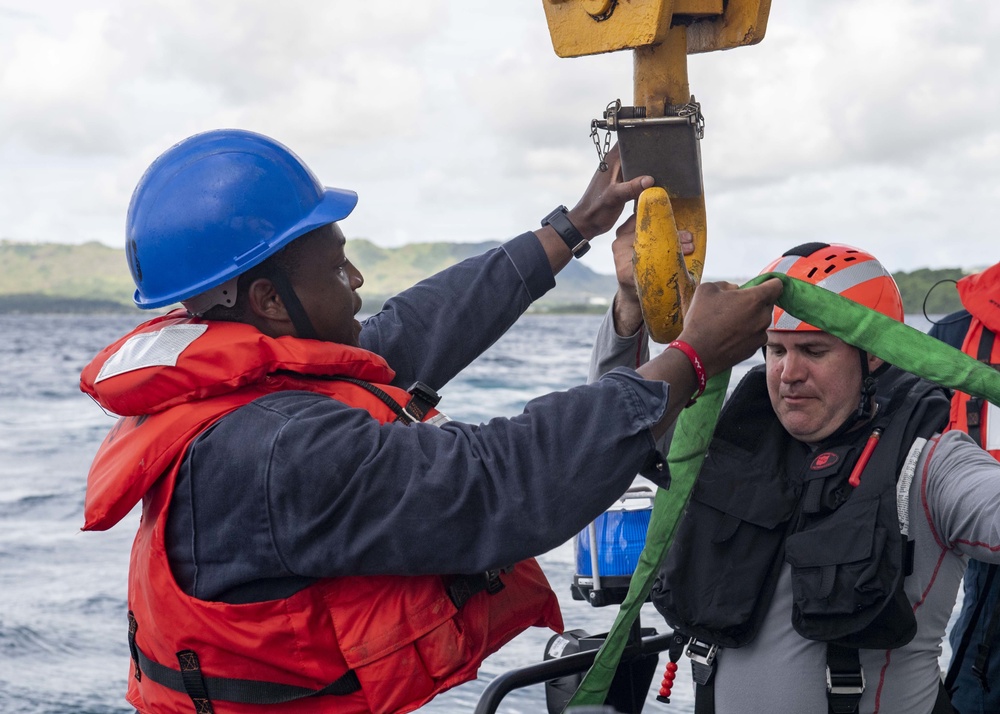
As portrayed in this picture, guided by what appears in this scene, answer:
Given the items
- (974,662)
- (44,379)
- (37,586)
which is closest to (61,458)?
(37,586)

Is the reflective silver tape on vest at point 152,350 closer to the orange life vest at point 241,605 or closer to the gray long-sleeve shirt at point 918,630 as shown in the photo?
the orange life vest at point 241,605

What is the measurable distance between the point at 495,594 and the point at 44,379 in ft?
116

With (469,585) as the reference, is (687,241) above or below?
above

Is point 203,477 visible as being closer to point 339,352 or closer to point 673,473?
point 339,352

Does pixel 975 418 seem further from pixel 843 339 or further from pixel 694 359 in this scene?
pixel 694 359

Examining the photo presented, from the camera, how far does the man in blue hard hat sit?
1.93 metres

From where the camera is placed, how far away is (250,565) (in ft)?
6.59

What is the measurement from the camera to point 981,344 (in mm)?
3938

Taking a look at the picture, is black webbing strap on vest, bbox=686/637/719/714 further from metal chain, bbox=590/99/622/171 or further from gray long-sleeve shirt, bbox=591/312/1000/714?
metal chain, bbox=590/99/622/171

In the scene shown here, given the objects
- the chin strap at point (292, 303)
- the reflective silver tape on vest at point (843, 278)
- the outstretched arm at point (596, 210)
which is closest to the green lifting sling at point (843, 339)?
the reflective silver tape on vest at point (843, 278)

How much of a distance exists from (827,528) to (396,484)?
116cm

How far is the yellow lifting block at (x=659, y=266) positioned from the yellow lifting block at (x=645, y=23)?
363 millimetres

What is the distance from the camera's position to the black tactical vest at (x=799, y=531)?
2.41 meters

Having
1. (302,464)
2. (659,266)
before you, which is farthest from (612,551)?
(302,464)
